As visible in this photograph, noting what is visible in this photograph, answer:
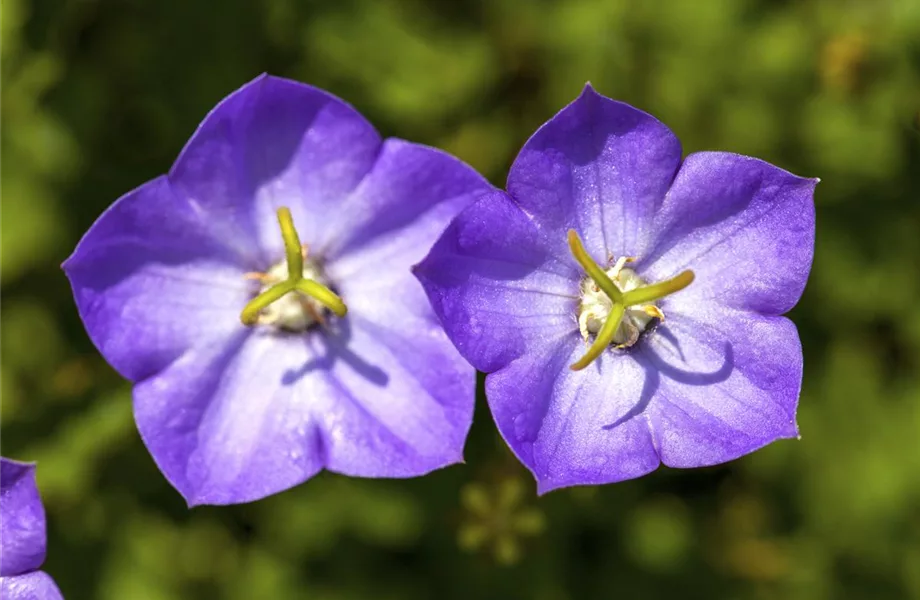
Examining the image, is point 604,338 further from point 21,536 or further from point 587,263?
point 21,536

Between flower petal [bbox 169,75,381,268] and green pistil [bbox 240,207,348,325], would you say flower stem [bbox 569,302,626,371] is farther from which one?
flower petal [bbox 169,75,381,268]

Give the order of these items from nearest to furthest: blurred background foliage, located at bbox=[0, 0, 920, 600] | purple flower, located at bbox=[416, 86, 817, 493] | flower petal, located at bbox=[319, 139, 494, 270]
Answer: purple flower, located at bbox=[416, 86, 817, 493] < flower petal, located at bbox=[319, 139, 494, 270] < blurred background foliage, located at bbox=[0, 0, 920, 600]

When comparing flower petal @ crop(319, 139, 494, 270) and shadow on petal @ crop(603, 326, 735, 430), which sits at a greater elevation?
flower petal @ crop(319, 139, 494, 270)

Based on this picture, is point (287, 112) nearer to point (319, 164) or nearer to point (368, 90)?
point (319, 164)

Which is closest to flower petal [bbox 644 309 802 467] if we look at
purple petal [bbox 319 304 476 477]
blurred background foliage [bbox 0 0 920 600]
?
purple petal [bbox 319 304 476 477]

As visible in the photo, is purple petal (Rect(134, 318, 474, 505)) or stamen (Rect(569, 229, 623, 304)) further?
purple petal (Rect(134, 318, 474, 505))

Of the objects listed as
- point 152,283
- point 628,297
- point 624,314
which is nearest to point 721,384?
point 624,314

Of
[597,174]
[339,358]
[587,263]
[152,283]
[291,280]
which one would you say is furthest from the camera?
[339,358]

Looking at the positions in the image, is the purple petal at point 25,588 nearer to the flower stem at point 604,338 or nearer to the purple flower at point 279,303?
the purple flower at point 279,303

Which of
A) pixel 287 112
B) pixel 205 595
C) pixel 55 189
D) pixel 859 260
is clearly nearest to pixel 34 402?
pixel 55 189
